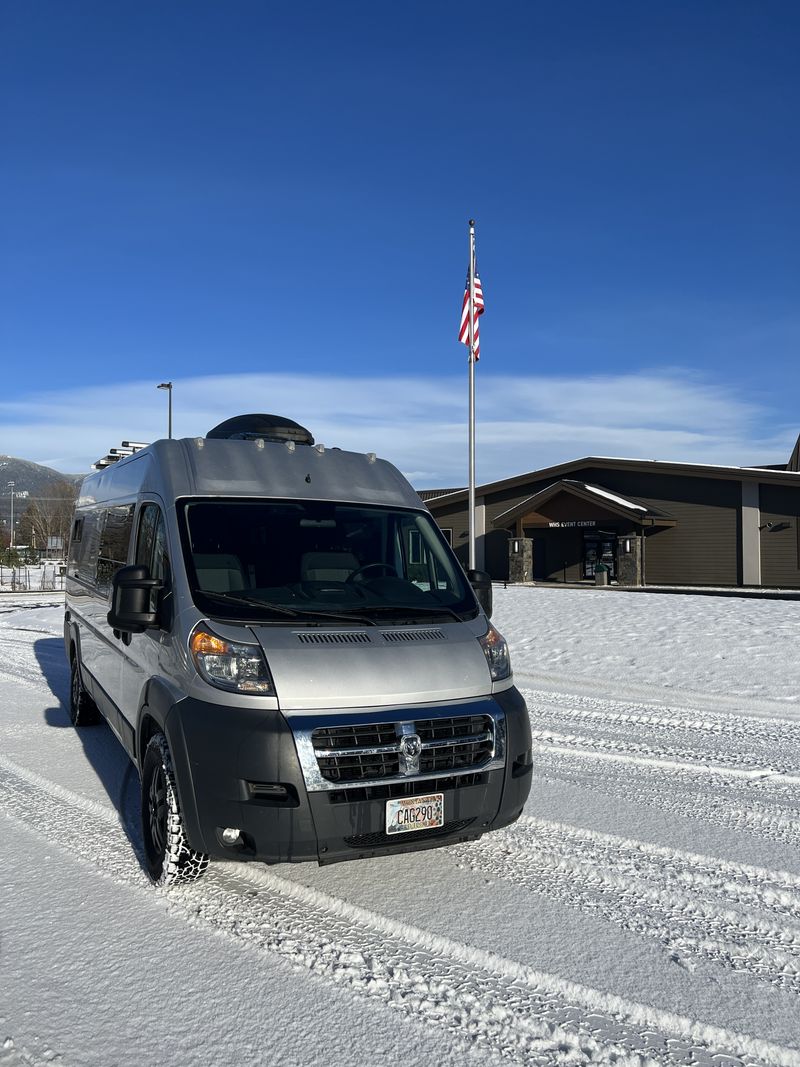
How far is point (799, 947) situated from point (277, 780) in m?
2.36

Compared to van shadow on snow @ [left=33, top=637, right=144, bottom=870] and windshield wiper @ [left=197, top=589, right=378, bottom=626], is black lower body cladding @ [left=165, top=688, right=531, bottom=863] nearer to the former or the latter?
windshield wiper @ [left=197, top=589, right=378, bottom=626]

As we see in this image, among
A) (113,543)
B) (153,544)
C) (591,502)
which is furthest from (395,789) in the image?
(591,502)

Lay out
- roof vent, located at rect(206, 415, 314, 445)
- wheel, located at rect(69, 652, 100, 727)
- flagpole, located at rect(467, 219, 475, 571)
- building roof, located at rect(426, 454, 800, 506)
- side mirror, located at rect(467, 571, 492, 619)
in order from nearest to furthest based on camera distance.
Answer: side mirror, located at rect(467, 571, 492, 619), roof vent, located at rect(206, 415, 314, 445), wheel, located at rect(69, 652, 100, 727), flagpole, located at rect(467, 219, 475, 571), building roof, located at rect(426, 454, 800, 506)

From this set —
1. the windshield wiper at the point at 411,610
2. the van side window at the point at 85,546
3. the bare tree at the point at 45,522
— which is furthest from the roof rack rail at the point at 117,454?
the bare tree at the point at 45,522

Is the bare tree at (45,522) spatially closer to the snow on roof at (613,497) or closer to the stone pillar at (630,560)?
the snow on roof at (613,497)

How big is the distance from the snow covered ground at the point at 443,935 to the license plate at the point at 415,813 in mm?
450

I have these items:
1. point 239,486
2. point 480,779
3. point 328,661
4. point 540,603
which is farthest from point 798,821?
point 540,603

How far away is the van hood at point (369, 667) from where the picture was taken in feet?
13.1

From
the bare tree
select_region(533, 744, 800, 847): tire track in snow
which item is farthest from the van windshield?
the bare tree

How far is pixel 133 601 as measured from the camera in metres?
4.57

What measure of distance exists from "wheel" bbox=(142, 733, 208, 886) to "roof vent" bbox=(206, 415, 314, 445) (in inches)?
115

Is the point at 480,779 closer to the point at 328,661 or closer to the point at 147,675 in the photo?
the point at 328,661

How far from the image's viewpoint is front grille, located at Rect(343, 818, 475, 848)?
13.0ft

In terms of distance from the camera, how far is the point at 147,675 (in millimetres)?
4926
